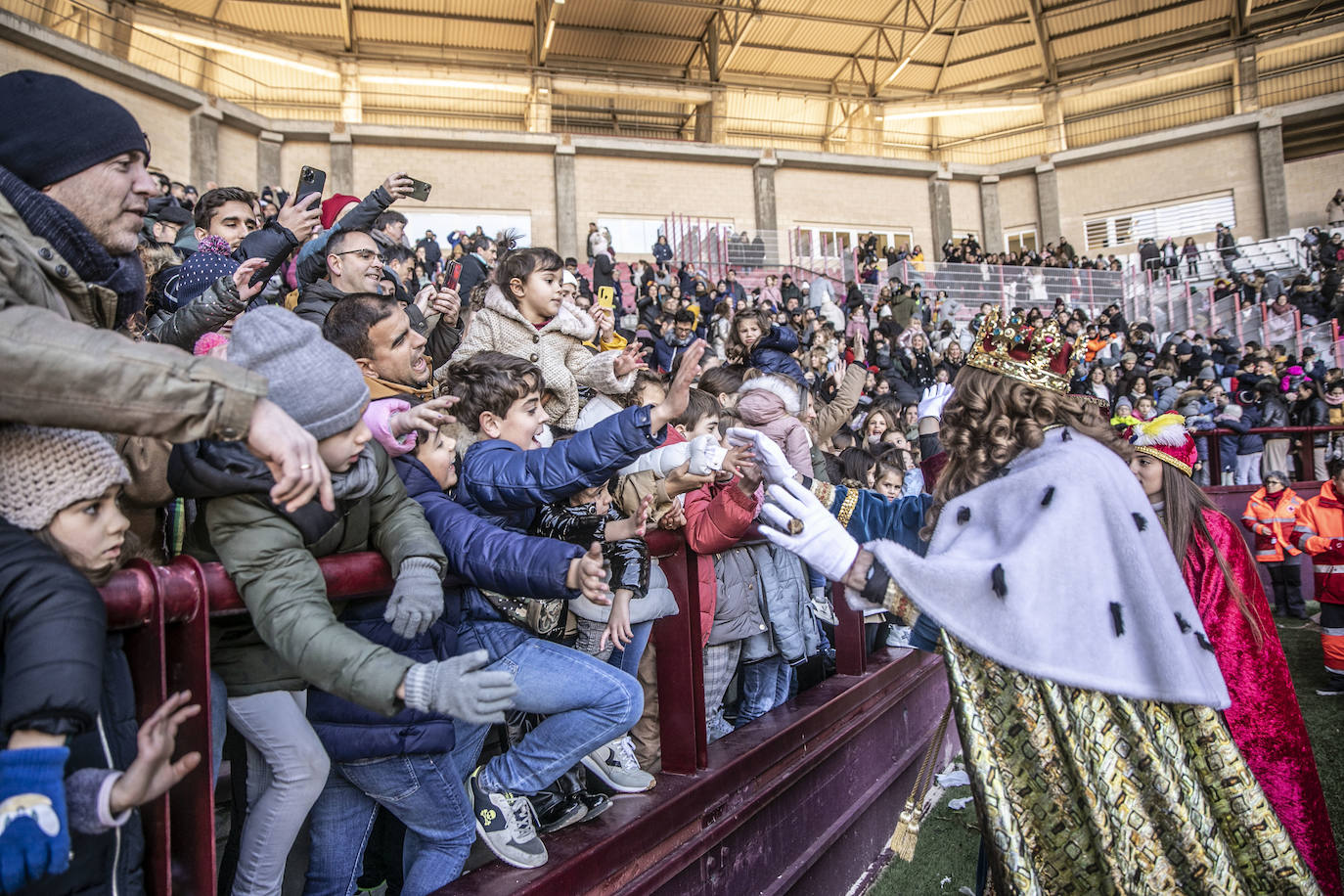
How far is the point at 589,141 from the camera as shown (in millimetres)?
24781

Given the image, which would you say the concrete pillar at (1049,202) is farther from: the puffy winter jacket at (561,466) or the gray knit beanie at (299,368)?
the gray knit beanie at (299,368)

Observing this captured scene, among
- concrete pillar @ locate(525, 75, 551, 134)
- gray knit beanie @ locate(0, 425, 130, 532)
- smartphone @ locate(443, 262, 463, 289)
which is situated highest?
concrete pillar @ locate(525, 75, 551, 134)

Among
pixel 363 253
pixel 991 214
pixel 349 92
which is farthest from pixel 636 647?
pixel 991 214

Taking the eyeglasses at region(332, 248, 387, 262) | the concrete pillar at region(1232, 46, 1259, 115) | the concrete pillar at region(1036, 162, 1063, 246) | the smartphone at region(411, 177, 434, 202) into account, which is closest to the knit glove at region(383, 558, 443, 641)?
the eyeglasses at region(332, 248, 387, 262)

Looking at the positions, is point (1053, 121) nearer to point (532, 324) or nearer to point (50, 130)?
point (532, 324)

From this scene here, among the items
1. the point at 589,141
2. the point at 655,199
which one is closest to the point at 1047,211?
the point at 655,199

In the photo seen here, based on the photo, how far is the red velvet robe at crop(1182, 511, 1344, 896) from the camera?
2.76 meters

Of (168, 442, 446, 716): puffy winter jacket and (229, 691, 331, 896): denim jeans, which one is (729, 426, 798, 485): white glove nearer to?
(168, 442, 446, 716): puffy winter jacket

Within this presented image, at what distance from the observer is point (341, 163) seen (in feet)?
75.3

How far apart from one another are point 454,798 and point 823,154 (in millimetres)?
27541

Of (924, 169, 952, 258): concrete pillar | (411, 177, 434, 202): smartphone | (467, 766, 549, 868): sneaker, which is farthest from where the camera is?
(924, 169, 952, 258): concrete pillar

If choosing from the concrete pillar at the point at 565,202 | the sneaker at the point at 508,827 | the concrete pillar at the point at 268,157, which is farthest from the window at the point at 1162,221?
the sneaker at the point at 508,827

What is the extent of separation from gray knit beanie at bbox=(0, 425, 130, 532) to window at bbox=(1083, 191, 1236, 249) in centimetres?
3183

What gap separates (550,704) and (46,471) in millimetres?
1292
